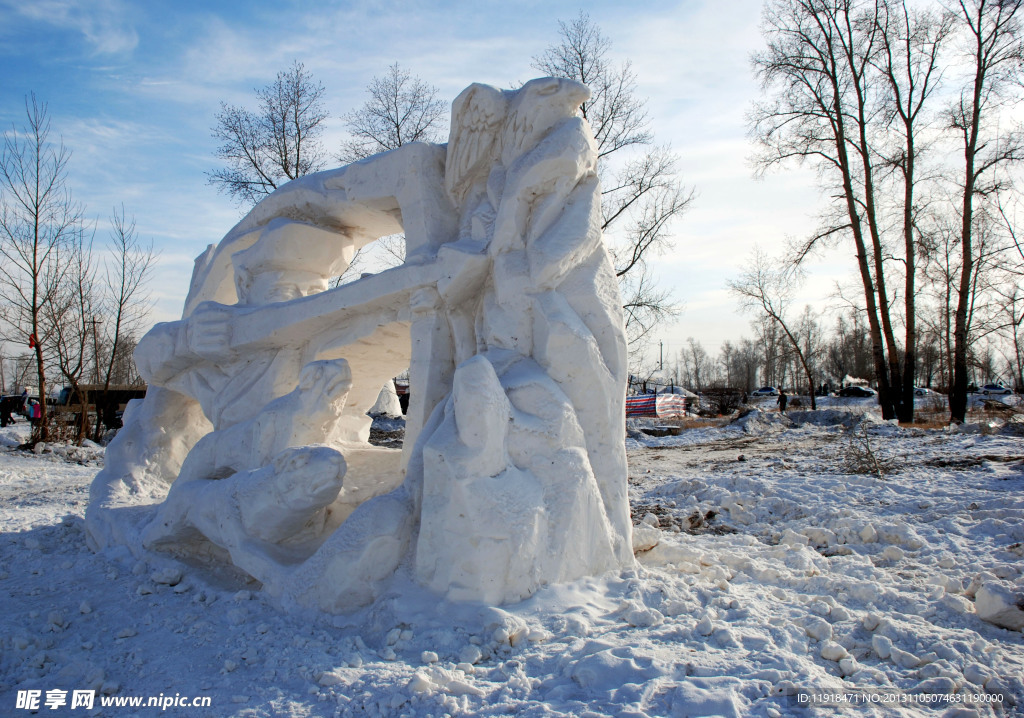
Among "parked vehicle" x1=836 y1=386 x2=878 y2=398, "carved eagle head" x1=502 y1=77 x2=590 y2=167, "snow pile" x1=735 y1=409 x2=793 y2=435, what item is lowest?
"snow pile" x1=735 y1=409 x2=793 y2=435

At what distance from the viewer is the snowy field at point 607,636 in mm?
1887

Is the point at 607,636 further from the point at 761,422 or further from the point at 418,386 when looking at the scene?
the point at 761,422

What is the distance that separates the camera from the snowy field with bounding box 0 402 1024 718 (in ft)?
6.19

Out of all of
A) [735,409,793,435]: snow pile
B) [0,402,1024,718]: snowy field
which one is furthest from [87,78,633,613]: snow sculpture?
[735,409,793,435]: snow pile

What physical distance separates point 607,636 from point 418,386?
165 cm

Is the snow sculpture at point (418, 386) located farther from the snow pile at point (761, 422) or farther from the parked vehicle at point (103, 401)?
the parked vehicle at point (103, 401)

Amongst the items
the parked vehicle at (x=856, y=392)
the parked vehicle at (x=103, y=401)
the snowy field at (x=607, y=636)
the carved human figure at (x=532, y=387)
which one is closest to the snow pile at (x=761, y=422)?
the snowy field at (x=607, y=636)

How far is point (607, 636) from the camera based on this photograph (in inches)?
89.0

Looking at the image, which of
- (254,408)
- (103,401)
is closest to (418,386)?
(254,408)

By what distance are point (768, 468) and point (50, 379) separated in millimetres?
12871

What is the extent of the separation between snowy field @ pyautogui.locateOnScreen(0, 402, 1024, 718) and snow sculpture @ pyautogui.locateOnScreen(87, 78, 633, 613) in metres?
0.21

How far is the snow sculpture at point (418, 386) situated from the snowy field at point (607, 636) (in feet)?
0.69

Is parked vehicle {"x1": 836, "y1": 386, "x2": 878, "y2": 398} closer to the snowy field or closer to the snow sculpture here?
the snowy field

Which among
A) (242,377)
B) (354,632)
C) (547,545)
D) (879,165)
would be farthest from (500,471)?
(879,165)
